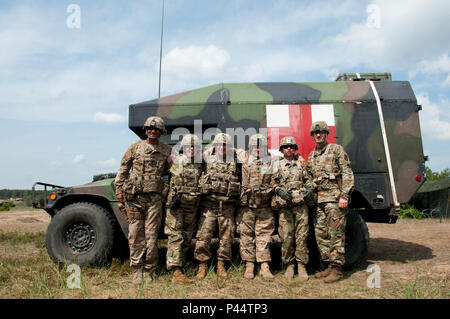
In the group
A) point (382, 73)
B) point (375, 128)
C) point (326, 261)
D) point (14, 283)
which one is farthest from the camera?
point (382, 73)

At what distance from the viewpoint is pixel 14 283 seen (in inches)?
138

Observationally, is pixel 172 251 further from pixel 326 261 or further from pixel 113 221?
pixel 326 261

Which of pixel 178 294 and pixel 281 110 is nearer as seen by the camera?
pixel 178 294

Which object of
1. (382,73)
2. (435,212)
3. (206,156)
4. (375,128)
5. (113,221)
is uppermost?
(382,73)

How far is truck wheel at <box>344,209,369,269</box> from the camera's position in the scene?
13.9 ft

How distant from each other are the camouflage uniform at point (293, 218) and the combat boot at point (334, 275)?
0.31 metres

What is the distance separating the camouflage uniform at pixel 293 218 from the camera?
12.5 feet

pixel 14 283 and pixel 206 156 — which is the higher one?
pixel 206 156

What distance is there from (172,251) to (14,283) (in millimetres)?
1791

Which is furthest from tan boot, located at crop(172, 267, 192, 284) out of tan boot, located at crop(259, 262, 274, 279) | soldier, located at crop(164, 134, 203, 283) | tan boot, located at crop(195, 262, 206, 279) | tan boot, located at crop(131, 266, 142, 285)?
tan boot, located at crop(259, 262, 274, 279)

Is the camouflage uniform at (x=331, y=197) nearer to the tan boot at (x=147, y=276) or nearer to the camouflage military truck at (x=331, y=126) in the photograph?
the camouflage military truck at (x=331, y=126)

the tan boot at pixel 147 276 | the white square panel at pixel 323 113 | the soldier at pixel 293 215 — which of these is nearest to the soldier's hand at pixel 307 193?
the soldier at pixel 293 215
